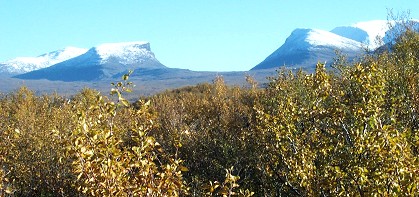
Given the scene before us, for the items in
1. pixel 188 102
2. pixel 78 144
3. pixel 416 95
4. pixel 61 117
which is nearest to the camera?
pixel 78 144

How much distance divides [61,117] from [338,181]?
1222 inches

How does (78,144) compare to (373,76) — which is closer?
(78,144)

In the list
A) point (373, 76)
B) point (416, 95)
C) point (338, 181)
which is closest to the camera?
point (338, 181)

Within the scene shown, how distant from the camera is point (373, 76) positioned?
41.3 ft

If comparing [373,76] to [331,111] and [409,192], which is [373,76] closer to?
[331,111]

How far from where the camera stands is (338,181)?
11406mm

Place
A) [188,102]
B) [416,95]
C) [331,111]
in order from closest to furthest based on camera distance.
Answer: [331,111]
[416,95]
[188,102]

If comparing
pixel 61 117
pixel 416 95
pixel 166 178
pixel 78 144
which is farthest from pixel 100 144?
pixel 61 117

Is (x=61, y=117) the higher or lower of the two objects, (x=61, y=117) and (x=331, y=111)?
the lower

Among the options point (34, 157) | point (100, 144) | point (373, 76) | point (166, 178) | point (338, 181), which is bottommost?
point (34, 157)

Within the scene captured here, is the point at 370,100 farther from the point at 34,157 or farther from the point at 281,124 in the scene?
the point at 34,157

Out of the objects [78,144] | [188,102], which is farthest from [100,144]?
[188,102]

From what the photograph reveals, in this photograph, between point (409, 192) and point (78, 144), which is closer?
point (78, 144)

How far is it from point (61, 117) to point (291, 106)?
28.0m
